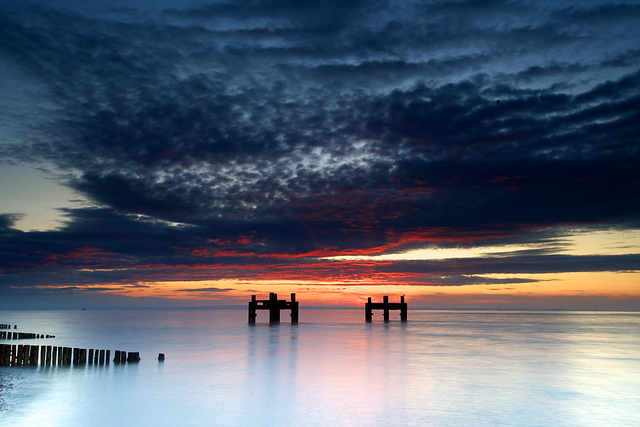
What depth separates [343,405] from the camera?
68.8 feet

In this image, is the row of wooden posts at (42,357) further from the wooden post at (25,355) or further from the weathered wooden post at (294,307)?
the weathered wooden post at (294,307)

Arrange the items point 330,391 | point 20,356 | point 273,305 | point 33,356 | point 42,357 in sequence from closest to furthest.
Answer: point 330,391 → point 20,356 → point 33,356 → point 42,357 → point 273,305

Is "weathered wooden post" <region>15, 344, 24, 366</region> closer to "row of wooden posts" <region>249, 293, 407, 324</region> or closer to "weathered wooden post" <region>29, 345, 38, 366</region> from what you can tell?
"weathered wooden post" <region>29, 345, 38, 366</region>

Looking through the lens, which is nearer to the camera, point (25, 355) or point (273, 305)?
point (25, 355)

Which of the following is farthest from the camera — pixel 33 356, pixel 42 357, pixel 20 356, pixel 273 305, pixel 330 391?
pixel 273 305

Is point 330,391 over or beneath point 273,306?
beneath

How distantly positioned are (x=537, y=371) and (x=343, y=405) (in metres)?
15.9

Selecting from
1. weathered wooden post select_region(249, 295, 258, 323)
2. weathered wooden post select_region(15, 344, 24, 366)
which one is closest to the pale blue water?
weathered wooden post select_region(15, 344, 24, 366)

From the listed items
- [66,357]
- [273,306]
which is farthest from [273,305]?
[66,357]

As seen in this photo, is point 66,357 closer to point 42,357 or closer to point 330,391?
point 42,357

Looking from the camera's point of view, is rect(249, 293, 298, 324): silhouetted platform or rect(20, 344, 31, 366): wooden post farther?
rect(249, 293, 298, 324): silhouetted platform

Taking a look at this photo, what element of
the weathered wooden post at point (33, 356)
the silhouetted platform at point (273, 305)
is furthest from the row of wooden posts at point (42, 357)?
the silhouetted platform at point (273, 305)

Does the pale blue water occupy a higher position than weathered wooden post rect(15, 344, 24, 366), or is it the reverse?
weathered wooden post rect(15, 344, 24, 366)

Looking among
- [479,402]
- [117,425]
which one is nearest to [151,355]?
[117,425]
